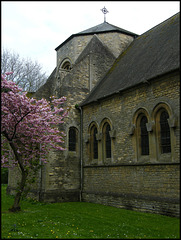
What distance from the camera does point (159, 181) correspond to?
1088 centimetres

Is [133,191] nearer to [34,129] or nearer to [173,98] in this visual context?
[173,98]

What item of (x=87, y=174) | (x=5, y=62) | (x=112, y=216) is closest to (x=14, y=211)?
(x=112, y=216)

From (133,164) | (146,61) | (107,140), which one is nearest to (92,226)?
(133,164)

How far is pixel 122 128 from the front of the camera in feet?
43.9

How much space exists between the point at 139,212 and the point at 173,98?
545cm

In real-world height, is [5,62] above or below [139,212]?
above

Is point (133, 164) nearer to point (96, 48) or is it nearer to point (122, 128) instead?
point (122, 128)

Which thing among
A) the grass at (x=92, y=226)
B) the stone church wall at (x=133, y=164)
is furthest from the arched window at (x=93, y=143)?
the grass at (x=92, y=226)

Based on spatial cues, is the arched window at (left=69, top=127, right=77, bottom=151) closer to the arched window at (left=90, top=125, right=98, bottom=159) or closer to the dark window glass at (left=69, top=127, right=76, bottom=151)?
the dark window glass at (left=69, top=127, right=76, bottom=151)

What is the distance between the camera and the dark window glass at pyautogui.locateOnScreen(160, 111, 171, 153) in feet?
36.3

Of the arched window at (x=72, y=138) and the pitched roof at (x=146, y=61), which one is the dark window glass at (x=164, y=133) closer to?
the pitched roof at (x=146, y=61)

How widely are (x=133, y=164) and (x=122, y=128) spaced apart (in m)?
2.13

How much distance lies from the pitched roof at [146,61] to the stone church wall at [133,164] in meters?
0.53

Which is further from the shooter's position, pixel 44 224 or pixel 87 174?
pixel 87 174
